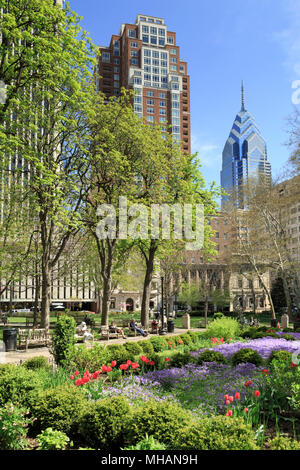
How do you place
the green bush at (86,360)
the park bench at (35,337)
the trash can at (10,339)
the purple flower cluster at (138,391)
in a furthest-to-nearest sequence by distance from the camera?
the park bench at (35,337) → the trash can at (10,339) → the green bush at (86,360) → the purple flower cluster at (138,391)

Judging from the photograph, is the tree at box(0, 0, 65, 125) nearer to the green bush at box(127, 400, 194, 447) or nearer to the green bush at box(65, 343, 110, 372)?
the green bush at box(65, 343, 110, 372)

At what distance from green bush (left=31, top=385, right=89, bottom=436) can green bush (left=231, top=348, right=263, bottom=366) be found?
615cm

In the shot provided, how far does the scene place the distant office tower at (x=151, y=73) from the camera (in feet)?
338

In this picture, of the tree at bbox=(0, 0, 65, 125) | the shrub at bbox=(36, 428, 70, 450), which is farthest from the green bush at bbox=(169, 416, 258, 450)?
the tree at bbox=(0, 0, 65, 125)

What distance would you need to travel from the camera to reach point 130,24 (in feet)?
364

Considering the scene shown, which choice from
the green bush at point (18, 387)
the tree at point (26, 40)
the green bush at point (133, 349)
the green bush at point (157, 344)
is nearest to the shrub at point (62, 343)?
the green bush at point (133, 349)

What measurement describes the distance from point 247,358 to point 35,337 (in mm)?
11825

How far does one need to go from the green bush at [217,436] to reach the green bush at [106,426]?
3.65ft

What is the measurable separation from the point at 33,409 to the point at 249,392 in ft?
14.4

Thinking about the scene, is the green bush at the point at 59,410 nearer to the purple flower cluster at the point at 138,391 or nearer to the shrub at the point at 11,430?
the shrub at the point at 11,430

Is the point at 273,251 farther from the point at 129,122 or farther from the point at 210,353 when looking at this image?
the point at 210,353

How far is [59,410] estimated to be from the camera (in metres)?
6.88

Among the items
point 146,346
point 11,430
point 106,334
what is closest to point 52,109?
point 146,346
